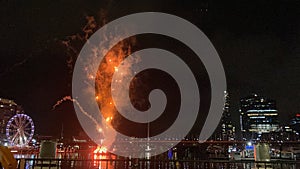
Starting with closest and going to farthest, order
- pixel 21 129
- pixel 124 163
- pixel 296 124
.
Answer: pixel 124 163
pixel 21 129
pixel 296 124

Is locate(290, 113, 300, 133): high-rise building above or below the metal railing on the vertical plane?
above

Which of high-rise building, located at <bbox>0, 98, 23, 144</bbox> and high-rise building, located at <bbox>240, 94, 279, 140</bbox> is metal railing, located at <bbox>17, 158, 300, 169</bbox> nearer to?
high-rise building, located at <bbox>0, 98, 23, 144</bbox>

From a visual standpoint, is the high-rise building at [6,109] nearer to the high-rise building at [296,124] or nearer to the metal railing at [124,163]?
the metal railing at [124,163]

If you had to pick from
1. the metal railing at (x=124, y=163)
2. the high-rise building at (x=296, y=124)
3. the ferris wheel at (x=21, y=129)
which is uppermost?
the high-rise building at (x=296, y=124)

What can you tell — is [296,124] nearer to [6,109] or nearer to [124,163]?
[6,109]

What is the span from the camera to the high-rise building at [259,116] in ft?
494

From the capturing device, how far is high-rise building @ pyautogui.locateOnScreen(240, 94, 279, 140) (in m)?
151

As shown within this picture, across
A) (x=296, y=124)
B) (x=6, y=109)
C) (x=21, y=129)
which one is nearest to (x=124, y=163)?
(x=21, y=129)

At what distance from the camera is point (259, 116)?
6383 inches

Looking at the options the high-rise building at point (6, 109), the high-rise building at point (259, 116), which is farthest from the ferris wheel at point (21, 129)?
the high-rise building at point (259, 116)

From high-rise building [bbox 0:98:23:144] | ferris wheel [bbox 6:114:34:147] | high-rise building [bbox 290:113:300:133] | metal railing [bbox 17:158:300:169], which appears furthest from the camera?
high-rise building [bbox 290:113:300:133]

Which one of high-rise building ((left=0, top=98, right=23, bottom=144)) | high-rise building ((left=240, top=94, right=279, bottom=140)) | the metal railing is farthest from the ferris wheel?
high-rise building ((left=240, top=94, right=279, bottom=140))

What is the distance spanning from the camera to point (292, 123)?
15850 cm

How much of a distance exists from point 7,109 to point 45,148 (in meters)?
108
